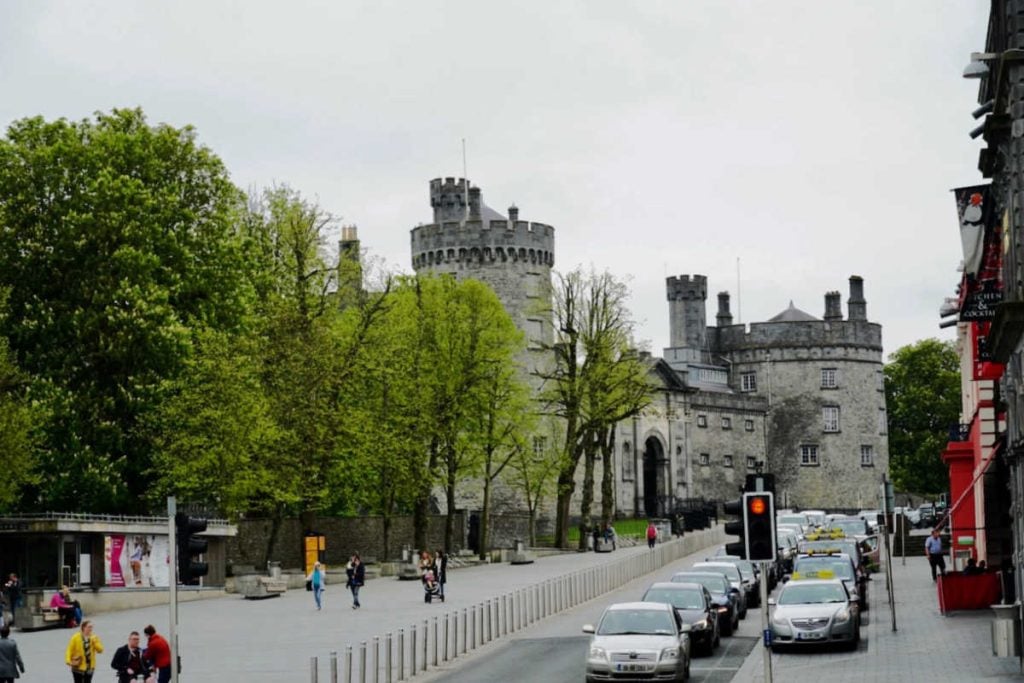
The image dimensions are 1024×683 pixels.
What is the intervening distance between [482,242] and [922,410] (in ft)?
136

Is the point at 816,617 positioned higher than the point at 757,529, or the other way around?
the point at 757,529

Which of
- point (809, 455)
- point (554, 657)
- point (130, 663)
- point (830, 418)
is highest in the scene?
point (830, 418)

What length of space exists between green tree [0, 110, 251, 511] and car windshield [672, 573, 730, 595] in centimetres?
1963

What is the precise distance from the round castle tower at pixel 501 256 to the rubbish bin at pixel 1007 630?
208ft

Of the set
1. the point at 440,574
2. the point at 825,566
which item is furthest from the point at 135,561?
the point at 825,566

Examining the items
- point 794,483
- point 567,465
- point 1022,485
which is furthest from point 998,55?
point 794,483

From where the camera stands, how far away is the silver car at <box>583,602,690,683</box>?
28.2 meters

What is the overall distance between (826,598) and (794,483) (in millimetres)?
84590

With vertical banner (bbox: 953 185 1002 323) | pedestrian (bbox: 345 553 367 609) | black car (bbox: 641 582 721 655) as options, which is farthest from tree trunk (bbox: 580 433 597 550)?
vertical banner (bbox: 953 185 1002 323)

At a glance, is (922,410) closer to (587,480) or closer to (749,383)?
(749,383)

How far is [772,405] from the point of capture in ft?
388

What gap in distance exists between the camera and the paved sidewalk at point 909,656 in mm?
27625

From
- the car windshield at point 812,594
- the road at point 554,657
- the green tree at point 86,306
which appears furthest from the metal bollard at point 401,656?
the green tree at point 86,306

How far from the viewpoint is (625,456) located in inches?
3976
